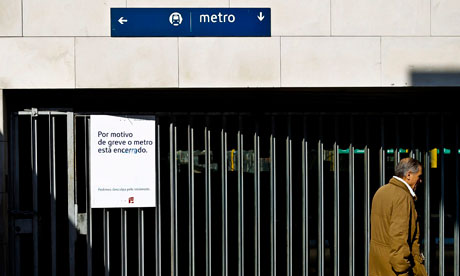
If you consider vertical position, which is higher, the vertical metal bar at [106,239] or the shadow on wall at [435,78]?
the shadow on wall at [435,78]

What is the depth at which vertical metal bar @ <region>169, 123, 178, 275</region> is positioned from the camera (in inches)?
260

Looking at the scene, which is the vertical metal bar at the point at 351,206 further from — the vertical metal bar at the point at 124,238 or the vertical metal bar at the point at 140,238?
the vertical metal bar at the point at 124,238

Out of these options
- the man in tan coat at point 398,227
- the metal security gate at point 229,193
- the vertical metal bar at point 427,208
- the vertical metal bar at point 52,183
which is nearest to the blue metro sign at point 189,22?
the metal security gate at point 229,193

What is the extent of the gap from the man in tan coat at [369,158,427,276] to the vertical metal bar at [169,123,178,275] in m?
2.15

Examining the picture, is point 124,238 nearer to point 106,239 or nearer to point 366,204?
point 106,239

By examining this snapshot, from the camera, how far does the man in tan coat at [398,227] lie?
16.6 ft

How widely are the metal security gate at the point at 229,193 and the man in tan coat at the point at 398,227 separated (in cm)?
139

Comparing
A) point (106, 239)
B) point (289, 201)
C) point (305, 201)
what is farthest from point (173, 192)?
point (305, 201)

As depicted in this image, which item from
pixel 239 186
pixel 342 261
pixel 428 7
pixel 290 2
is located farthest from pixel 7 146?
pixel 428 7

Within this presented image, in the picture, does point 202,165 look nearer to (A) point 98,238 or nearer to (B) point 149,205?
(B) point 149,205

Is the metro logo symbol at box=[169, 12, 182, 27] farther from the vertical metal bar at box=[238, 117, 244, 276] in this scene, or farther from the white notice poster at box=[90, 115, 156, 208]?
the vertical metal bar at box=[238, 117, 244, 276]

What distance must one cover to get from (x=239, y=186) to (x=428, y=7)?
260cm

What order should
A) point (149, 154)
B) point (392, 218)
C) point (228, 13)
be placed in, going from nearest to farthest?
point (392, 218) → point (228, 13) → point (149, 154)

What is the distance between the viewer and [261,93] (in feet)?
21.3
